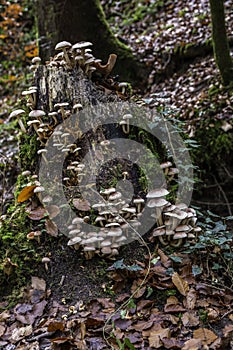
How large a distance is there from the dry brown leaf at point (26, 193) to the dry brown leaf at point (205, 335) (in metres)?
2.09

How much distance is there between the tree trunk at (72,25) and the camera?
7.02m

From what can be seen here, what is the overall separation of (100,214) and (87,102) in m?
1.43

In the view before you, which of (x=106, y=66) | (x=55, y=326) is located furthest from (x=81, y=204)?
(x=106, y=66)

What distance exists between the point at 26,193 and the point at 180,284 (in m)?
1.80

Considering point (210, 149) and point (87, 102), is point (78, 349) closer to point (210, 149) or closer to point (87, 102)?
point (87, 102)

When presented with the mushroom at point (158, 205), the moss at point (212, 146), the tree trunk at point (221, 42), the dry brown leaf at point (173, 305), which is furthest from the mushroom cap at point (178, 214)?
the tree trunk at point (221, 42)

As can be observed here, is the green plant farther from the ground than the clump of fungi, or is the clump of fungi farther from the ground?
the clump of fungi

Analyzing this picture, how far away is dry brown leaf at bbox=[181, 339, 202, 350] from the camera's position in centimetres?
278

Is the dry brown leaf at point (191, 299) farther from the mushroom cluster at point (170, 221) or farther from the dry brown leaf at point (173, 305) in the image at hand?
the mushroom cluster at point (170, 221)

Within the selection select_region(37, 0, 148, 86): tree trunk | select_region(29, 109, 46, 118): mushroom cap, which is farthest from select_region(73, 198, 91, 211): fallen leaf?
select_region(37, 0, 148, 86): tree trunk

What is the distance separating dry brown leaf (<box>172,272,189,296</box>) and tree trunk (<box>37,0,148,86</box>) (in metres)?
5.04

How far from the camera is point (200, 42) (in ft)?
25.0

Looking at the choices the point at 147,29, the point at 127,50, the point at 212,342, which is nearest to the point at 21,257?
the point at 212,342

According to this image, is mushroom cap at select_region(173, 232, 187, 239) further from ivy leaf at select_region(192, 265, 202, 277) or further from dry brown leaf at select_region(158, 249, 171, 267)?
ivy leaf at select_region(192, 265, 202, 277)
